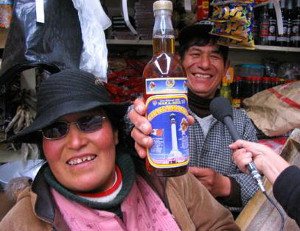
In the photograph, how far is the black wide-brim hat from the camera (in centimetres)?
90

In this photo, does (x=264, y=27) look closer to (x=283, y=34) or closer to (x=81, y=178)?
(x=283, y=34)

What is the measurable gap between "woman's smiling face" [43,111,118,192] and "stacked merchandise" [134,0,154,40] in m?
1.22

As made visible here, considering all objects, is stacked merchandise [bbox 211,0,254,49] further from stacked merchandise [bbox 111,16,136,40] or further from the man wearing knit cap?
stacked merchandise [bbox 111,16,136,40]

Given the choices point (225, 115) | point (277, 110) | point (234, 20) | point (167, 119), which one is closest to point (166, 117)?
point (167, 119)

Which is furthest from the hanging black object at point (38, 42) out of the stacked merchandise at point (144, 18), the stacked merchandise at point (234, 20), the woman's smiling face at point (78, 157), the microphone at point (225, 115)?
the stacked merchandise at point (144, 18)

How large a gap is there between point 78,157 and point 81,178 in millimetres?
63

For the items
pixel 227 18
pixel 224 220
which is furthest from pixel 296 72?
pixel 224 220

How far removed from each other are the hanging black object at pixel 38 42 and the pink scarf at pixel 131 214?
0.49 metres

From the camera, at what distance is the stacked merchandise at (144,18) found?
6.53 feet

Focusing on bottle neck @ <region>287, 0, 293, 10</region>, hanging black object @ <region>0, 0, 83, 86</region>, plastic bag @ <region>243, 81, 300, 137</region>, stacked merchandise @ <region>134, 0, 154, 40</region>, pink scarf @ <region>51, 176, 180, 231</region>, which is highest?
bottle neck @ <region>287, 0, 293, 10</region>

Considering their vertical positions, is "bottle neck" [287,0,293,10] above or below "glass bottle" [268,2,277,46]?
above

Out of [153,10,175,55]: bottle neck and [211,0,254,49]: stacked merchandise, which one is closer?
[153,10,175,55]: bottle neck

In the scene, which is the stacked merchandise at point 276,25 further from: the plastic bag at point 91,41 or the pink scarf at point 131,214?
the pink scarf at point 131,214

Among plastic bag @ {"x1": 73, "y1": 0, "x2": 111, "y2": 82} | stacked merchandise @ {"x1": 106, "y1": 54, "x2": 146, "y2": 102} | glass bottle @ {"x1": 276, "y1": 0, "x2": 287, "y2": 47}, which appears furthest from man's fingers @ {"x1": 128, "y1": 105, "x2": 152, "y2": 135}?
glass bottle @ {"x1": 276, "y1": 0, "x2": 287, "y2": 47}
